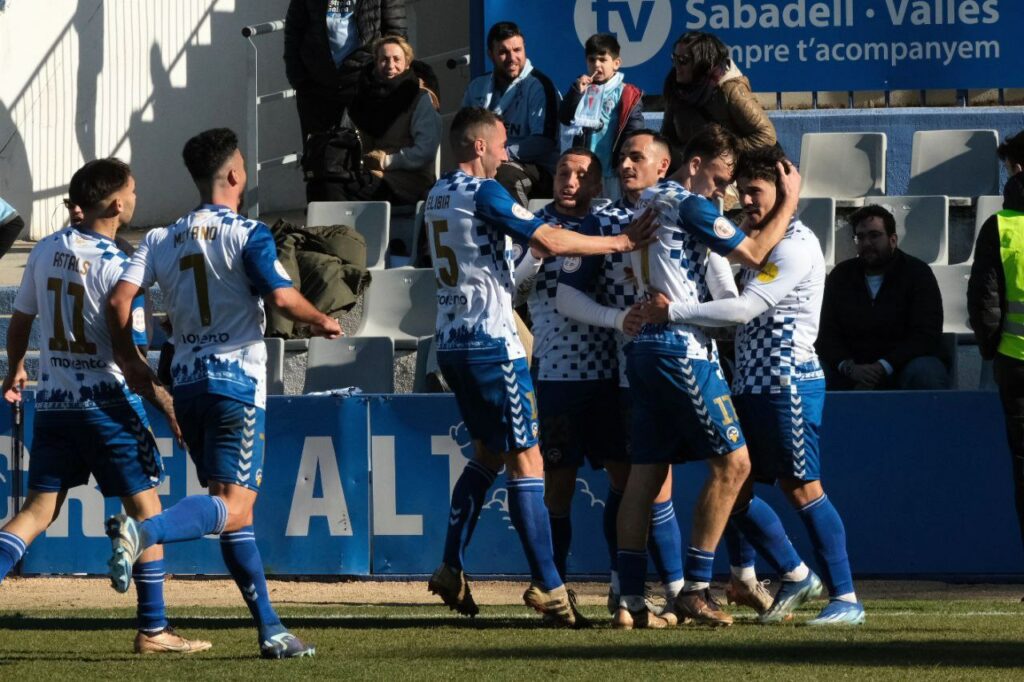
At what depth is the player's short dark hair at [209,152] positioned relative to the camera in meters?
6.14

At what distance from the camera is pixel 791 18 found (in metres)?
12.8

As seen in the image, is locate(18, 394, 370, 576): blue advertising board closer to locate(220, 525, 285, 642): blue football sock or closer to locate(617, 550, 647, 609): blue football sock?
locate(617, 550, 647, 609): blue football sock

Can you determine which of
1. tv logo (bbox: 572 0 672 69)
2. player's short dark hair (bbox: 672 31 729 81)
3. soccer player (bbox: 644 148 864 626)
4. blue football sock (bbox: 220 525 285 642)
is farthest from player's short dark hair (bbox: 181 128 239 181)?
tv logo (bbox: 572 0 672 69)

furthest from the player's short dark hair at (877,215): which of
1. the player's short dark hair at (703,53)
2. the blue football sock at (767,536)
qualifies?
the blue football sock at (767,536)

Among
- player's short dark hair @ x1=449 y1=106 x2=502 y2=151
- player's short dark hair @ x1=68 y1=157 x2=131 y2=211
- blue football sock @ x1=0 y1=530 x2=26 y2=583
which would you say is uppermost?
player's short dark hair @ x1=449 y1=106 x2=502 y2=151

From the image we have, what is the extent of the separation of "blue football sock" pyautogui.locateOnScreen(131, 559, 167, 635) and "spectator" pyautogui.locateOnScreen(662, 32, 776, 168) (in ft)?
18.0

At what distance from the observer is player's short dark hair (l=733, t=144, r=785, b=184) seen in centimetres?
695

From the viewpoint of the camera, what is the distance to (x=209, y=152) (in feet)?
20.1

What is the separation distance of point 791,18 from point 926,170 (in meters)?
1.61

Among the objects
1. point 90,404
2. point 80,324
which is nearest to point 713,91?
point 80,324

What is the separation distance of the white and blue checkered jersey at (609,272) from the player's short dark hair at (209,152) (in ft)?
5.12

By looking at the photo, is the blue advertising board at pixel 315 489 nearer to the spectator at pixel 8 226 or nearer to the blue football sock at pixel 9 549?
the spectator at pixel 8 226

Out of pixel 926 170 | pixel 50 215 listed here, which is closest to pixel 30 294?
pixel 926 170

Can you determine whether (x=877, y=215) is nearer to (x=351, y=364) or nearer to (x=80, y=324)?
(x=351, y=364)
